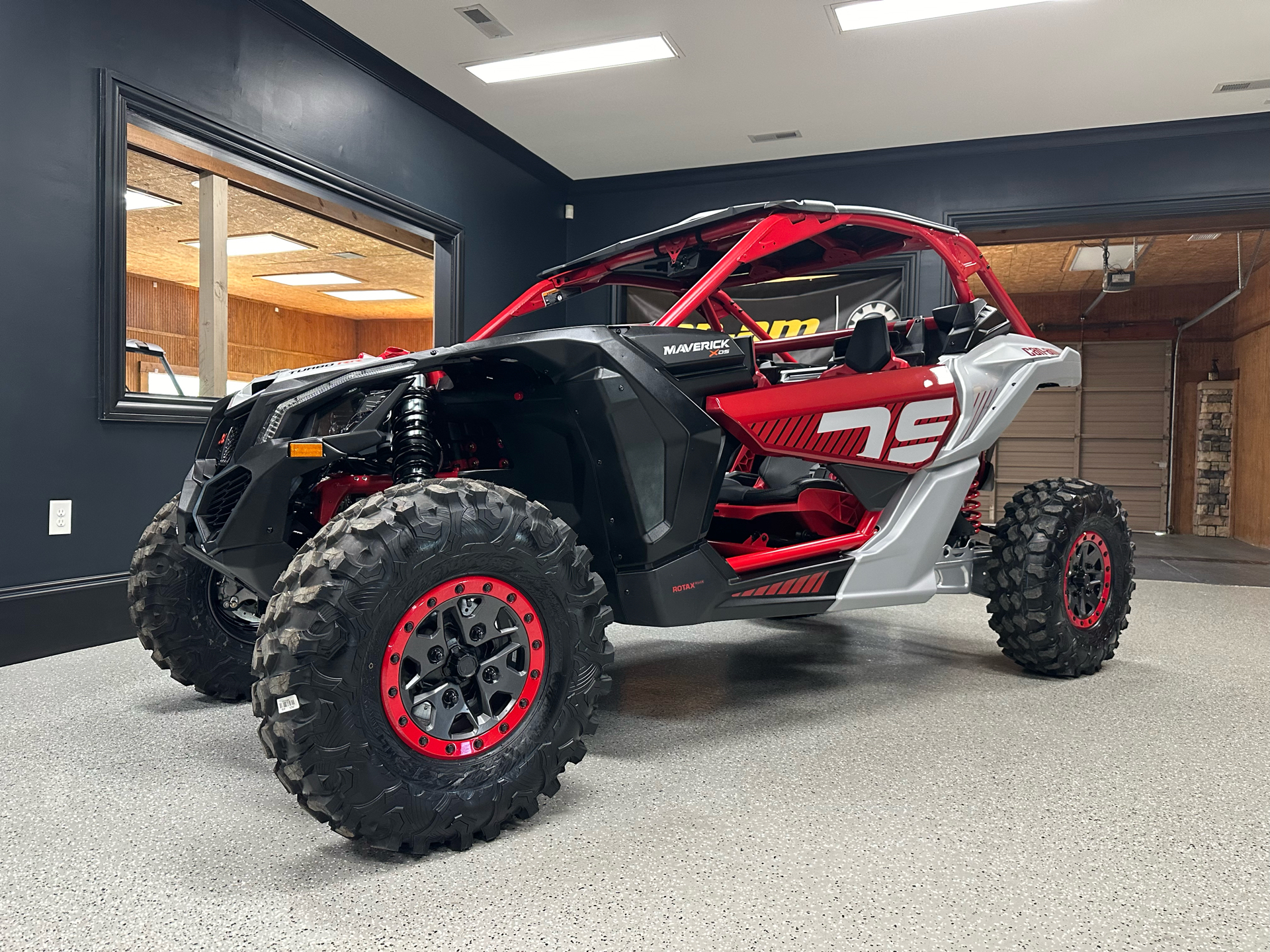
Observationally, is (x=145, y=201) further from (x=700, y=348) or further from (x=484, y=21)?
(x=700, y=348)

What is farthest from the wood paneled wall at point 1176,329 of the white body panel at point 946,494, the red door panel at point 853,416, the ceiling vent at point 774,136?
the red door panel at point 853,416

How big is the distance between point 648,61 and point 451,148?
1.63 meters

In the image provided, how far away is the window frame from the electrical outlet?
1.30 feet

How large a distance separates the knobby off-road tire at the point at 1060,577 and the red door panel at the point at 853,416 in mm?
587

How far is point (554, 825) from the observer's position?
1802mm

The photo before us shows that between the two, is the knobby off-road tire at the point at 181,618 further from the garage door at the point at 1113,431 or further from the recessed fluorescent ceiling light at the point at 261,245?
the garage door at the point at 1113,431

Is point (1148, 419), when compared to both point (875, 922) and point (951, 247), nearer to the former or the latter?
point (951, 247)

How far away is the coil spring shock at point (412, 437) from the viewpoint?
6.86 feet

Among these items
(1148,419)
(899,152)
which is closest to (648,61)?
(899,152)

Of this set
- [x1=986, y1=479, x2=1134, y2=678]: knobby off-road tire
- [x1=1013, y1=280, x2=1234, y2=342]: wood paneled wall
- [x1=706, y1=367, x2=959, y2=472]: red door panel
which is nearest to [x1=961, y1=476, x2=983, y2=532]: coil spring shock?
[x1=986, y1=479, x2=1134, y2=678]: knobby off-road tire

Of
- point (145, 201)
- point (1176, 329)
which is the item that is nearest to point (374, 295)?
point (145, 201)

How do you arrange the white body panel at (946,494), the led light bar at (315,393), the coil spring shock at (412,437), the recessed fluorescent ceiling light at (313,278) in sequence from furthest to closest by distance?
the recessed fluorescent ceiling light at (313,278), the white body panel at (946,494), the coil spring shock at (412,437), the led light bar at (315,393)

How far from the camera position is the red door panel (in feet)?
7.79

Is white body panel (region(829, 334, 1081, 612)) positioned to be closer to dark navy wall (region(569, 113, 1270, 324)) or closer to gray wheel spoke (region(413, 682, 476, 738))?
gray wheel spoke (region(413, 682, 476, 738))
